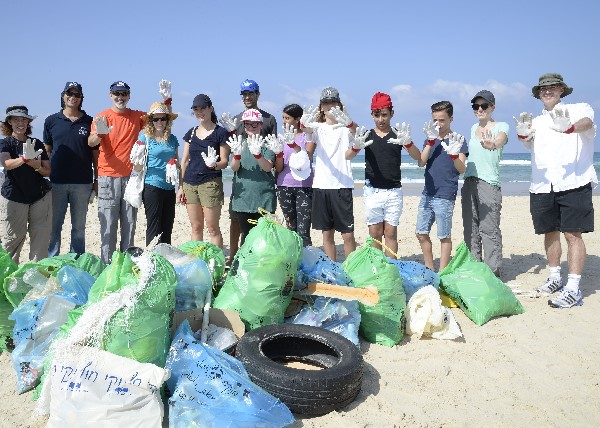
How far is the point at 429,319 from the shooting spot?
3949mm

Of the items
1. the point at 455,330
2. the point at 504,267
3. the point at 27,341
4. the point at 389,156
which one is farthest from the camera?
the point at 504,267

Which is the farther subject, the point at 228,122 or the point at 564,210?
the point at 228,122

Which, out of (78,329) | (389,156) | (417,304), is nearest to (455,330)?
(417,304)

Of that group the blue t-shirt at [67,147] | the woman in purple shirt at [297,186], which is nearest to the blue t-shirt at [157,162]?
the blue t-shirt at [67,147]

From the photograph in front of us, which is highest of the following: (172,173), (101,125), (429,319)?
(101,125)

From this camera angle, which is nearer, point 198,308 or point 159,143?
point 198,308

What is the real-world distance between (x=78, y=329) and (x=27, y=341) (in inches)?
34.4

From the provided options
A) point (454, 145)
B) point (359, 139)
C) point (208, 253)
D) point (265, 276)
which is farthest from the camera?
point (454, 145)

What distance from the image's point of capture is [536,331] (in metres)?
4.18

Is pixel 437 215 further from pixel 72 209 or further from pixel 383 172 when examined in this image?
pixel 72 209

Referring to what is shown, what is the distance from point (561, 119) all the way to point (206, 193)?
359 cm

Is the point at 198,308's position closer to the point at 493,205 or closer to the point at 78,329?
the point at 78,329

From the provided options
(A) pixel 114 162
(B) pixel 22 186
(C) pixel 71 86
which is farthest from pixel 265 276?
(C) pixel 71 86

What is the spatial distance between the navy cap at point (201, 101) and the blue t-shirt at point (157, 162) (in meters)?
0.56
